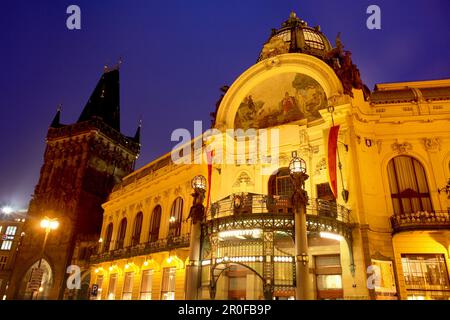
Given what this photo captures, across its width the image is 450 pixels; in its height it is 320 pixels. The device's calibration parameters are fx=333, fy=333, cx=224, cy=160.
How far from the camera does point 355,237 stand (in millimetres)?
15055

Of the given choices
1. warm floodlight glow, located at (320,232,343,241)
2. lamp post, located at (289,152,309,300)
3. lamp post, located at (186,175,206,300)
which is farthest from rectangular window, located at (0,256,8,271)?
lamp post, located at (289,152,309,300)

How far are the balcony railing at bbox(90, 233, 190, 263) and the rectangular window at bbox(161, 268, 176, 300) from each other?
1624 millimetres

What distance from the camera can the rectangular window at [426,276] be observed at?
47.8ft

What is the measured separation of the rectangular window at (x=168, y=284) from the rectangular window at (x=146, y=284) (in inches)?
67.6

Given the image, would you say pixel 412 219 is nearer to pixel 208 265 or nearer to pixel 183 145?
pixel 208 265

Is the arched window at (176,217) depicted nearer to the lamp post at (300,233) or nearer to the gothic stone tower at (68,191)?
the lamp post at (300,233)

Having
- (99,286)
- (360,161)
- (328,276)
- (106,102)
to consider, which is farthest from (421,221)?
(106,102)

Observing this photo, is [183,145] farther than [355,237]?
Yes

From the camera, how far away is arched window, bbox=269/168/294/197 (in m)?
19.0

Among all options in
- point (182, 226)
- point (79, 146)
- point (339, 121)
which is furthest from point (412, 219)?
point (79, 146)

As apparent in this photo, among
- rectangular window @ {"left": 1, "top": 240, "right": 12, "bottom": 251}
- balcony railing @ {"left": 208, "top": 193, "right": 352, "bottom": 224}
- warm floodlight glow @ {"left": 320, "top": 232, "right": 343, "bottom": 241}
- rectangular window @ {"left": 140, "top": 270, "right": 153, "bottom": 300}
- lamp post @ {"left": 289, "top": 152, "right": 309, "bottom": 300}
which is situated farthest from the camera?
rectangular window @ {"left": 1, "top": 240, "right": 12, "bottom": 251}

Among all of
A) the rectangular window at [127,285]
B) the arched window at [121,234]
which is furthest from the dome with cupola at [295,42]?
the rectangular window at [127,285]

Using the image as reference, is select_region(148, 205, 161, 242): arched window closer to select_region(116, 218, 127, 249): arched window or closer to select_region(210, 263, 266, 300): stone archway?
select_region(116, 218, 127, 249): arched window
